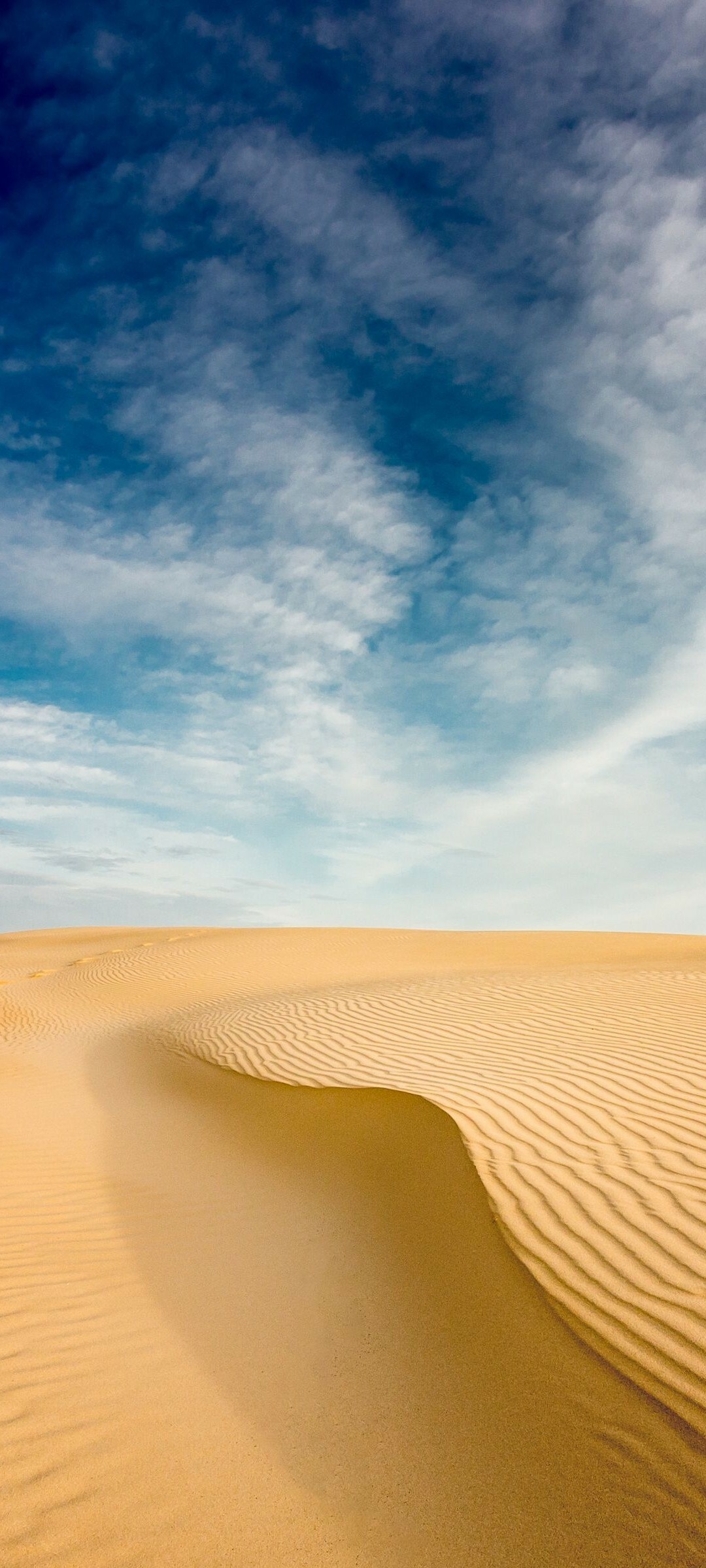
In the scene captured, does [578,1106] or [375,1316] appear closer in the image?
[375,1316]

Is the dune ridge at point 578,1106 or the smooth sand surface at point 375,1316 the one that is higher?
the dune ridge at point 578,1106

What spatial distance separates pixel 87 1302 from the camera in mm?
4219

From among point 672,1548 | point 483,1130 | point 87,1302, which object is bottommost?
point 87,1302

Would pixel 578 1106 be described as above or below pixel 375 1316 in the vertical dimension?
above

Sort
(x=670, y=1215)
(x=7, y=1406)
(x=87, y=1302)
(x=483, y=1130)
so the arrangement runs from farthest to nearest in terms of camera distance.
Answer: (x=483, y=1130), (x=87, y=1302), (x=670, y=1215), (x=7, y=1406)

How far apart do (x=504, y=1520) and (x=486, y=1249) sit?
147cm

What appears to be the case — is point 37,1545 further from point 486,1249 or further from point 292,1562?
point 486,1249

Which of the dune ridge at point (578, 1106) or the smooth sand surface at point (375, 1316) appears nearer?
the smooth sand surface at point (375, 1316)

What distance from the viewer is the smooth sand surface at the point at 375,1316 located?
256 cm

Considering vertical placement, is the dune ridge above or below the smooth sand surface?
above

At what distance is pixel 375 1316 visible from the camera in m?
3.85

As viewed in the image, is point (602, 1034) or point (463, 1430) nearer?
point (463, 1430)

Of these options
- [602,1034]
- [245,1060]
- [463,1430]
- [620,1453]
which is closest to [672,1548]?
[620,1453]

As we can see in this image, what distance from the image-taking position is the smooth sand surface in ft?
8.41
